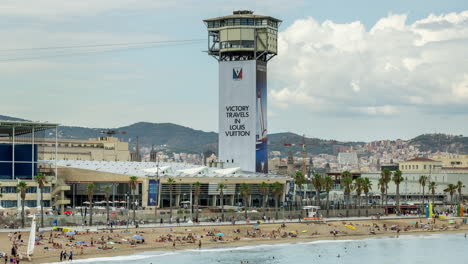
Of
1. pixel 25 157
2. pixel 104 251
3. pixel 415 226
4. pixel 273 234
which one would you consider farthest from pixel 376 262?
pixel 25 157

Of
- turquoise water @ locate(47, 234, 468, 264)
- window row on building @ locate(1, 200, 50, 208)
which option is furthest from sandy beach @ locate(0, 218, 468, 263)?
window row on building @ locate(1, 200, 50, 208)

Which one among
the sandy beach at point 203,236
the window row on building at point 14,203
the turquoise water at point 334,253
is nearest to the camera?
the sandy beach at point 203,236

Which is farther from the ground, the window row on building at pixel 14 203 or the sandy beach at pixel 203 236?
the window row on building at pixel 14 203

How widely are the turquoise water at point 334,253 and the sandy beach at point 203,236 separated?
3.41 metres

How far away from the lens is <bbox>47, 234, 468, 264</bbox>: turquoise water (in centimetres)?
11109

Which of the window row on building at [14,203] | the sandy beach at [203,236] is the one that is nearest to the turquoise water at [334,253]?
the sandy beach at [203,236]

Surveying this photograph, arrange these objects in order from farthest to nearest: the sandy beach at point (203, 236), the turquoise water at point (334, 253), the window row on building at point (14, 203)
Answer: the window row on building at point (14, 203), the turquoise water at point (334, 253), the sandy beach at point (203, 236)

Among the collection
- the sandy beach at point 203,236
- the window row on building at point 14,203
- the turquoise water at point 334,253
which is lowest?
the turquoise water at point 334,253

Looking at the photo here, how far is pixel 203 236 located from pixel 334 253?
19.3m

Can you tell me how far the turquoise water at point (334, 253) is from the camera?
111094mm

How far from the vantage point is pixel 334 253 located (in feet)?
409

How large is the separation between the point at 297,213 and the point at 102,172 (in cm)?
4242

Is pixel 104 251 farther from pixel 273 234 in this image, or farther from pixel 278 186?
pixel 278 186

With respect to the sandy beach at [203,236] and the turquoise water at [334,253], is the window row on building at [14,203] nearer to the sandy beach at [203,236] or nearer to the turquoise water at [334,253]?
the sandy beach at [203,236]
